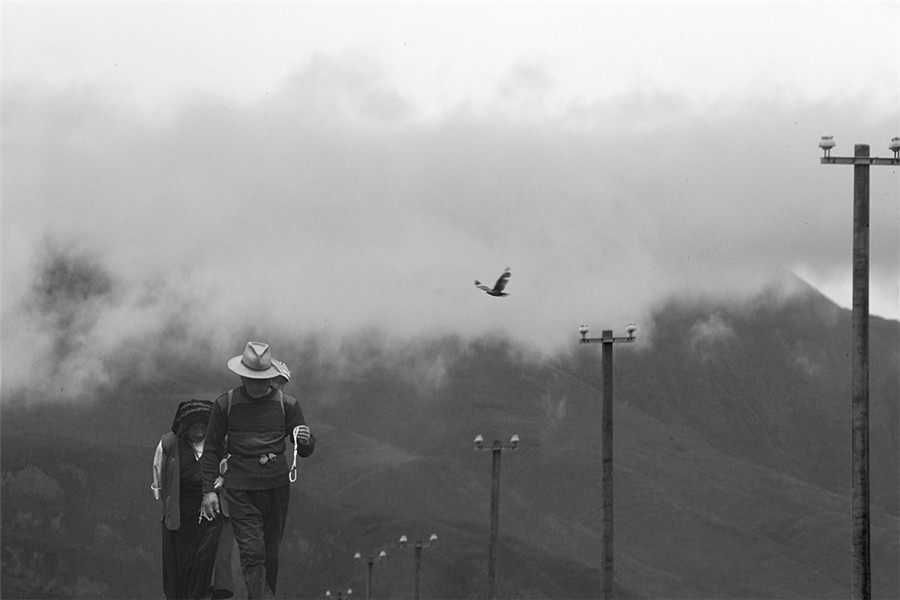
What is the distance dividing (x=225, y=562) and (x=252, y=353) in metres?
5.72

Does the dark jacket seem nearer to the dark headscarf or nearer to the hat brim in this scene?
the hat brim

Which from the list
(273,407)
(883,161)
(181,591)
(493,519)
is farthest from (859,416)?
(493,519)

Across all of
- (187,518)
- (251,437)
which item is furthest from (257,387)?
(187,518)

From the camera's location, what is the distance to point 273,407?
1766 inches

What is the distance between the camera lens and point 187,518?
4759cm

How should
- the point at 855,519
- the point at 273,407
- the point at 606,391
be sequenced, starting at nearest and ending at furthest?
the point at 855,519
the point at 273,407
the point at 606,391

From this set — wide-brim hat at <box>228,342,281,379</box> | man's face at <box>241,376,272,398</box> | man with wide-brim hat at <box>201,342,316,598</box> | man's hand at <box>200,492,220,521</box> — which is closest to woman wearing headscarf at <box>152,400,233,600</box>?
man's hand at <box>200,492,220,521</box>

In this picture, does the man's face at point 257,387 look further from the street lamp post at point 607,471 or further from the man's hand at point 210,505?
the street lamp post at point 607,471

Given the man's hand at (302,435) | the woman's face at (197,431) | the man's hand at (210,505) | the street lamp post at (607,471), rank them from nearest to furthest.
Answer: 1. the man's hand at (302,435)
2. the man's hand at (210,505)
3. the woman's face at (197,431)
4. the street lamp post at (607,471)

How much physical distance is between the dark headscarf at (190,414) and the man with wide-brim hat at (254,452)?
2.27m

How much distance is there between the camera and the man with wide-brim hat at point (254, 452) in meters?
44.8

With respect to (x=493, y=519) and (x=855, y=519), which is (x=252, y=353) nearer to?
(x=855, y=519)

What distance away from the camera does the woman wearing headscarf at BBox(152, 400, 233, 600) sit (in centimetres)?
4700

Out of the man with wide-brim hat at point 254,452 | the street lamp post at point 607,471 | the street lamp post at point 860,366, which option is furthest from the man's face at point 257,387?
the street lamp post at point 860,366
